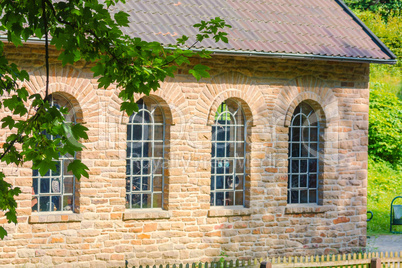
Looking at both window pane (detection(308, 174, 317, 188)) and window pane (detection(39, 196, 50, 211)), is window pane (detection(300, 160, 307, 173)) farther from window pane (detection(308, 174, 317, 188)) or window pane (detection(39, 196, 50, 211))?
window pane (detection(39, 196, 50, 211))

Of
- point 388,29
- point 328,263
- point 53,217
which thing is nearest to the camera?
point 328,263

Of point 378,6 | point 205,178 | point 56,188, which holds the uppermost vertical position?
point 378,6

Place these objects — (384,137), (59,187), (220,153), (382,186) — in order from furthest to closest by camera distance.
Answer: (384,137) < (382,186) < (220,153) < (59,187)

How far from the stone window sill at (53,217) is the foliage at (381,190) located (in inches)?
331

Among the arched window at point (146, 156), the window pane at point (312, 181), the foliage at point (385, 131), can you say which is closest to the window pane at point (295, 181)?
the window pane at point (312, 181)

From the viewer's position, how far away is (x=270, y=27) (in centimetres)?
1283

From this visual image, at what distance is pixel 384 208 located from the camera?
1923 centimetres

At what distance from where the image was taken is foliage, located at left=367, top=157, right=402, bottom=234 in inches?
674

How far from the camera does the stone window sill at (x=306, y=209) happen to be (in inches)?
501

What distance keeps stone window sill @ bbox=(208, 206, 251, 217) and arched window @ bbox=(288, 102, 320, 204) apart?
1316mm

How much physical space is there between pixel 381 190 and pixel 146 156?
467 inches

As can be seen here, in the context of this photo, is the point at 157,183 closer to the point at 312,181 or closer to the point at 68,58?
the point at 312,181

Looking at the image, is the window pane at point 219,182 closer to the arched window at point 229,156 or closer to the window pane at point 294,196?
the arched window at point 229,156

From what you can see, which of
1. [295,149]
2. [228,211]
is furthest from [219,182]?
[295,149]
